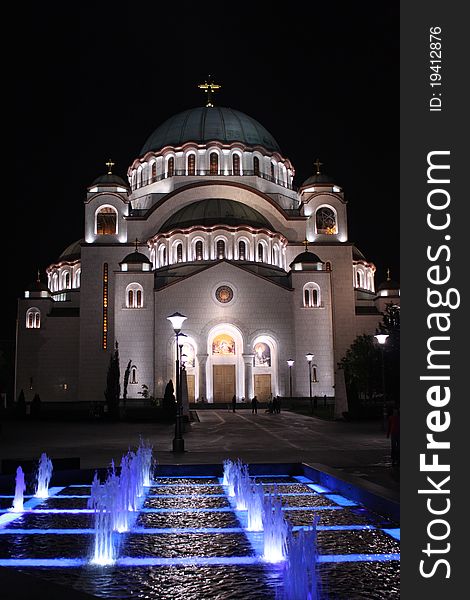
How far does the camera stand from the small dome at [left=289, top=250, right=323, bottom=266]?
1743 inches

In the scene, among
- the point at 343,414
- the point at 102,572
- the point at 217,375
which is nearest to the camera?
the point at 102,572

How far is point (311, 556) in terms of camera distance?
5488mm

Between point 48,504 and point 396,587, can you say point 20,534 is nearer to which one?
point 48,504

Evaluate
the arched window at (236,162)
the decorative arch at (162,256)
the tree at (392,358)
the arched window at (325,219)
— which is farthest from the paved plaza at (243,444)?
the arched window at (236,162)

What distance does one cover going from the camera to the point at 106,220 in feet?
157

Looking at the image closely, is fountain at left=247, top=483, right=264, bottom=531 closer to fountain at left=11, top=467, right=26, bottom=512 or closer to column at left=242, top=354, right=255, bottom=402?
fountain at left=11, top=467, right=26, bottom=512

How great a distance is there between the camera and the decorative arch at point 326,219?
49031 millimetres

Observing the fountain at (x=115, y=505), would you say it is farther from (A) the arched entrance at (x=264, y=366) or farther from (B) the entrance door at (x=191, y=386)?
(A) the arched entrance at (x=264, y=366)

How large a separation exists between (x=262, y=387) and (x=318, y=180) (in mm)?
16635

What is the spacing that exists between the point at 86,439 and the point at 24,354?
28.2 metres

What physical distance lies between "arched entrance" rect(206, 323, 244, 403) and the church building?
7 centimetres

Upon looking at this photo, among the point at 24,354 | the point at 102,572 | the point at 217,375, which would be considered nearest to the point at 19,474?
the point at 102,572

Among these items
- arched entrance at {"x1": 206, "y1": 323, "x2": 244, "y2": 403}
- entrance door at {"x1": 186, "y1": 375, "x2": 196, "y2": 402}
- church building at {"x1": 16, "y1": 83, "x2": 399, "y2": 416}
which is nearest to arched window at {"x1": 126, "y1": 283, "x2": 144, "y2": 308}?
church building at {"x1": 16, "y1": 83, "x2": 399, "y2": 416}

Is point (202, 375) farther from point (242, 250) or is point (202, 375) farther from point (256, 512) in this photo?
point (256, 512)
